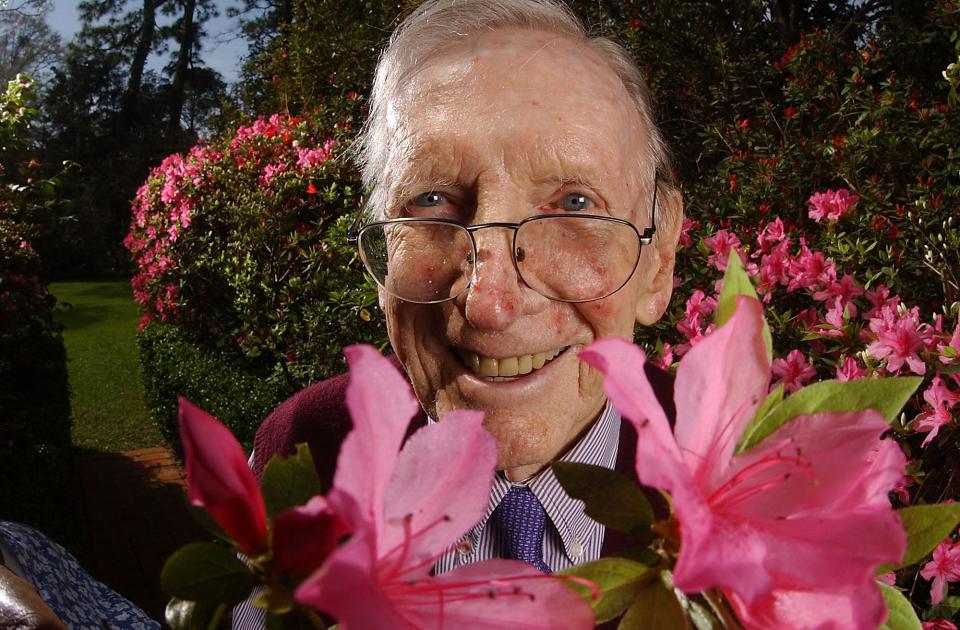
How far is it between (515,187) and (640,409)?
3.29ft

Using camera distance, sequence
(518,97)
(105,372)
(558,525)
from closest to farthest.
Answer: (518,97), (558,525), (105,372)

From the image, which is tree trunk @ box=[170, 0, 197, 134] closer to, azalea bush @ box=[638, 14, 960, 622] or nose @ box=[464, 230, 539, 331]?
azalea bush @ box=[638, 14, 960, 622]

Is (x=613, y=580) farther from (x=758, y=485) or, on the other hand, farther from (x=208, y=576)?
(x=208, y=576)

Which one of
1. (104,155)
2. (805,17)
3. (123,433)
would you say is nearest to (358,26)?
(805,17)

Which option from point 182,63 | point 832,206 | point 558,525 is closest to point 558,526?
point 558,525

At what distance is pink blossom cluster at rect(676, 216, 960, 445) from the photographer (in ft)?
5.92

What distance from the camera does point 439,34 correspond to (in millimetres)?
1501

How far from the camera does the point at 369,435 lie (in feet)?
1.08

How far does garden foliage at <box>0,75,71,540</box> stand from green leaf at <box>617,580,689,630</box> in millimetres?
5050

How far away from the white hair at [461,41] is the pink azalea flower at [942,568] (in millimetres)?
955

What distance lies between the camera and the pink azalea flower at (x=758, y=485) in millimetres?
348

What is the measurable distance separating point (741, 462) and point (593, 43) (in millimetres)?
1299

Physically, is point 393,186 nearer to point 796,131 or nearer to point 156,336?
point 796,131

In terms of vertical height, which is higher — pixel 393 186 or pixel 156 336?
pixel 393 186
